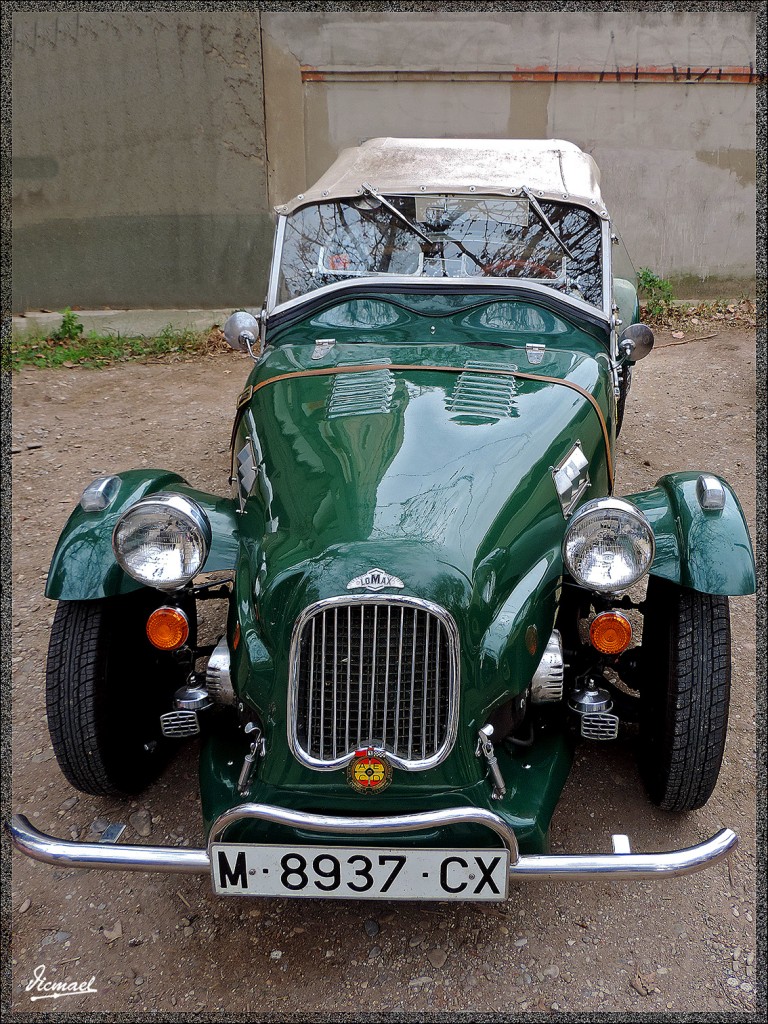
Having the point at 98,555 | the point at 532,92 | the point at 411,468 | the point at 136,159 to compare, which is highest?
the point at 532,92

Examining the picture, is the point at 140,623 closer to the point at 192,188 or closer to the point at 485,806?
the point at 485,806

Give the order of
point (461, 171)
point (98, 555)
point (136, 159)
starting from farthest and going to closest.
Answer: point (136, 159) < point (461, 171) < point (98, 555)

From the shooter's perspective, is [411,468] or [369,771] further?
[411,468]

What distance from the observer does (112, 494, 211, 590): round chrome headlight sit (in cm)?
222

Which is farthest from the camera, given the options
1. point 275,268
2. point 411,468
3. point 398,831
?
point 275,268

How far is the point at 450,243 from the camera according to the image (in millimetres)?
3336

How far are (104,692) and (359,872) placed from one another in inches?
38.7

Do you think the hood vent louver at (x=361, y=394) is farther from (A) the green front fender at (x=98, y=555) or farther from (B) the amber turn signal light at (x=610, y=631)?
(B) the amber turn signal light at (x=610, y=631)

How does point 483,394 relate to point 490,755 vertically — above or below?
above

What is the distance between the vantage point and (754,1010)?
6.99ft

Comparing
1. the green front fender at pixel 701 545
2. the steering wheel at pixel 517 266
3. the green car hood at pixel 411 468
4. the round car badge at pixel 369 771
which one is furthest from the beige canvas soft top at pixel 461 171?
the round car badge at pixel 369 771

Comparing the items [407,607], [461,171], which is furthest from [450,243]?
[407,607]

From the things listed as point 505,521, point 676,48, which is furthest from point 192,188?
point 505,521

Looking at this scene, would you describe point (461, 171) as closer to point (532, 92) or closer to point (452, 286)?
point (452, 286)
